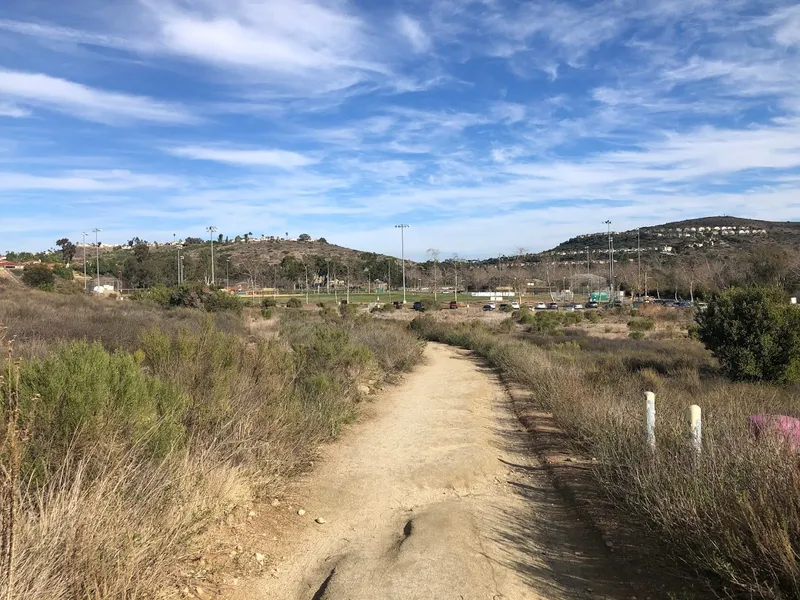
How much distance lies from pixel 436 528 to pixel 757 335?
454 inches

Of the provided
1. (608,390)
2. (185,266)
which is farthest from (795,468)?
(185,266)

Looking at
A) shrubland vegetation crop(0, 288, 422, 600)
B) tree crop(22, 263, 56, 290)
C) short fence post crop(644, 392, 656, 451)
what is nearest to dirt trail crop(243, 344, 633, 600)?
shrubland vegetation crop(0, 288, 422, 600)

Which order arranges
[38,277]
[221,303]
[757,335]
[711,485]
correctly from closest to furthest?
[711,485] < [757,335] < [221,303] < [38,277]

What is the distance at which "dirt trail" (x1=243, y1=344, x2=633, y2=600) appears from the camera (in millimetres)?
4293

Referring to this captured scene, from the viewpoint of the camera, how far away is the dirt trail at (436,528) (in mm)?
4293

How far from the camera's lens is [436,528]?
5.29 meters

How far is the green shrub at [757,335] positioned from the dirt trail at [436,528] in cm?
723

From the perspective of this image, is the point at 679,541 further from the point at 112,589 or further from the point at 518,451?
the point at 518,451

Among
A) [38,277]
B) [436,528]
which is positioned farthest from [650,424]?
[38,277]

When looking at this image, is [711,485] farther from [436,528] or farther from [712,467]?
[436,528]

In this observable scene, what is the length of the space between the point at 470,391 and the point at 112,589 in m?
11.7

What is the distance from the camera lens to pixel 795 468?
12.8ft

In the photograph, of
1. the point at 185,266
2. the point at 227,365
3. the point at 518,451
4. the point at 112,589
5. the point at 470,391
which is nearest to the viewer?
the point at 112,589

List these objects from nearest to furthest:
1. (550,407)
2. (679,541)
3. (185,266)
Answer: (679,541) < (550,407) < (185,266)
